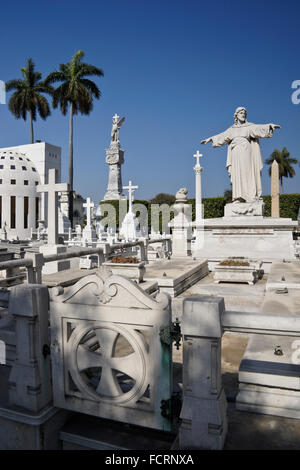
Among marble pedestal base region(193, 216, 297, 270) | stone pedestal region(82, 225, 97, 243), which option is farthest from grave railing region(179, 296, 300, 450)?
stone pedestal region(82, 225, 97, 243)

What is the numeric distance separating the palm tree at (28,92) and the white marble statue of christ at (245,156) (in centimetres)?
3261

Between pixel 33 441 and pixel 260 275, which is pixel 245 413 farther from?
pixel 260 275

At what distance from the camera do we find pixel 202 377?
90.3 inches

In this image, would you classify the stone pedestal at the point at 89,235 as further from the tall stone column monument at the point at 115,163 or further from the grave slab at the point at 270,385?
the tall stone column monument at the point at 115,163

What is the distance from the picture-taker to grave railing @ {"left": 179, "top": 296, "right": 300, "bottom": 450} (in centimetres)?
227

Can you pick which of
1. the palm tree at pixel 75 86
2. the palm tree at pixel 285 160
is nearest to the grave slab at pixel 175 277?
the palm tree at pixel 75 86

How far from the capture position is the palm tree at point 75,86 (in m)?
32.0

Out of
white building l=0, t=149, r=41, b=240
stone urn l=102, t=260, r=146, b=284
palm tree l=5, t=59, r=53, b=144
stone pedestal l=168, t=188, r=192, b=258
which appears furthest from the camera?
palm tree l=5, t=59, r=53, b=144

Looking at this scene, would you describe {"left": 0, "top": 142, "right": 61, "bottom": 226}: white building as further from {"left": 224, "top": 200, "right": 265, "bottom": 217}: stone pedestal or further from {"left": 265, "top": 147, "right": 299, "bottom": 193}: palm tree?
{"left": 265, "top": 147, "right": 299, "bottom": 193}: palm tree

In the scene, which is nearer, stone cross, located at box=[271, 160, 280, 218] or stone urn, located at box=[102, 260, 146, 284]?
stone urn, located at box=[102, 260, 146, 284]

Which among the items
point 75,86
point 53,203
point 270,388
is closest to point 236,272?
point 270,388

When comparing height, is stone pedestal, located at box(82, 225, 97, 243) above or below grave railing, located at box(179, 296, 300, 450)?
above

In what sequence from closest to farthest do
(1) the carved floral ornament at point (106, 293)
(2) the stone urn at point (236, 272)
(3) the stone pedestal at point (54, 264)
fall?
(1) the carved floral ornament at point (106, 293) < (2) the stone urn at point (236, 272) < (3) the stone pedestal at point (54, 264)

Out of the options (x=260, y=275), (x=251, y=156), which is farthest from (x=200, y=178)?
(x=260, y=275)
